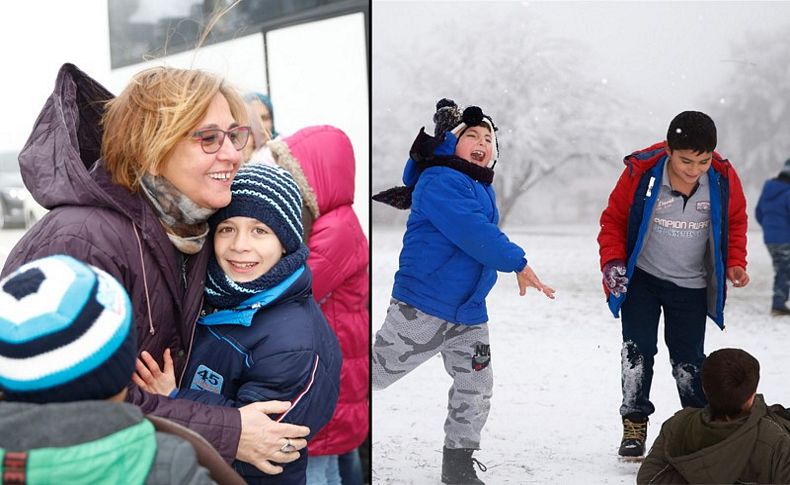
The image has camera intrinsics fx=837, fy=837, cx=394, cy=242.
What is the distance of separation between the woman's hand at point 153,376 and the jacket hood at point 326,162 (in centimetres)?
95

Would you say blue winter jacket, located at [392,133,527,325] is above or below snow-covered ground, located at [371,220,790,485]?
above

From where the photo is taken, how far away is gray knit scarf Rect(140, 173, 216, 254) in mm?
1956

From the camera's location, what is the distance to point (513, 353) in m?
2.62

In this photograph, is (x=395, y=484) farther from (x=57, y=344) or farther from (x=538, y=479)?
(x=57, y=344)

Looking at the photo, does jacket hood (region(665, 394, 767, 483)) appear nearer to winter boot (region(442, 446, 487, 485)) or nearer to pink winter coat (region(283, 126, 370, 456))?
winter boot (region(442, 446, 487, 485))

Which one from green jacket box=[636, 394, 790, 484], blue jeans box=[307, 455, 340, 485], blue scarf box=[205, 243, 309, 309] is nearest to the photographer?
blue scarf box=[205, 243, 309, 309]

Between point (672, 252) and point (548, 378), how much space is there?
0.55 m

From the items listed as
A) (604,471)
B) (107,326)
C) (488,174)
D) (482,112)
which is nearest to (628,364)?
(604,471)

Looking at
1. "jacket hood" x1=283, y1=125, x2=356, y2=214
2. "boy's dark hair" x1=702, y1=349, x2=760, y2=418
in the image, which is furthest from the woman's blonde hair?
"boy's dark hair" x1=702, y1=349, x2=760, y2=418

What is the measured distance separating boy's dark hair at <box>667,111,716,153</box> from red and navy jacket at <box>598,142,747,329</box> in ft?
0.11

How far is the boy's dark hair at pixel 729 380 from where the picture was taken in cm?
227

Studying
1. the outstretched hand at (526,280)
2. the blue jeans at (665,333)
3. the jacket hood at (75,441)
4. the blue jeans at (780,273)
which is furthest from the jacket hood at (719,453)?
the jacket hood at (75,441)

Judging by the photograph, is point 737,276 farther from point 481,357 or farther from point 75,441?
point 75,441

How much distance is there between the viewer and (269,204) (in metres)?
2.08
